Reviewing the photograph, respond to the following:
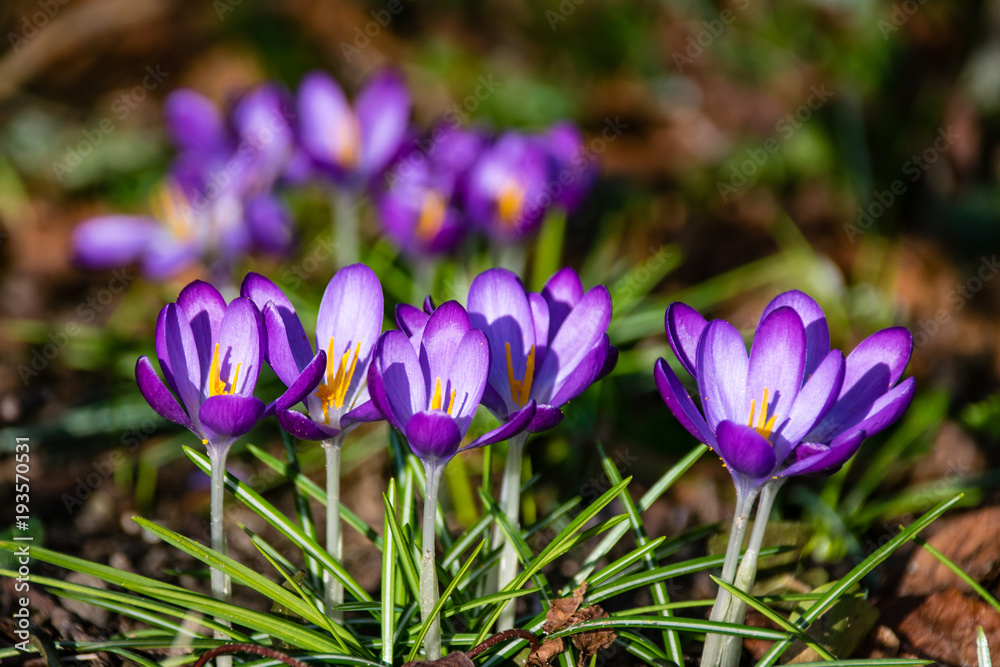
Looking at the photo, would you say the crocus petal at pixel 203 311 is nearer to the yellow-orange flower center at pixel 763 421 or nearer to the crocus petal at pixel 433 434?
the crocus petal at pixel 433 434

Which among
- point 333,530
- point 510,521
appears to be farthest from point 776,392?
point 333,530

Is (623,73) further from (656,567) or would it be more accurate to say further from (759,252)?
(656,567)

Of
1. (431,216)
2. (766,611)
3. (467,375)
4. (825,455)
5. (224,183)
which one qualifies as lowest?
Answer: (766,611)

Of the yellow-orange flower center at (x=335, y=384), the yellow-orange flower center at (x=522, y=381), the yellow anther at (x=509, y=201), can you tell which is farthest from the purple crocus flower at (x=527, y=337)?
the yellow anther at (x=509, y=201)

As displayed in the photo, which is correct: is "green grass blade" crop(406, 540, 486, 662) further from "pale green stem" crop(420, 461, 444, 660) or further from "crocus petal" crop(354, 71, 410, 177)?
"crocus petal" crop(354, 71, 410, 177)

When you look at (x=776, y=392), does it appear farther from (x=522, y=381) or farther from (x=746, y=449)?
(x=522, y=381)

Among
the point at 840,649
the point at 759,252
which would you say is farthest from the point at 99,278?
the point at 840,649
